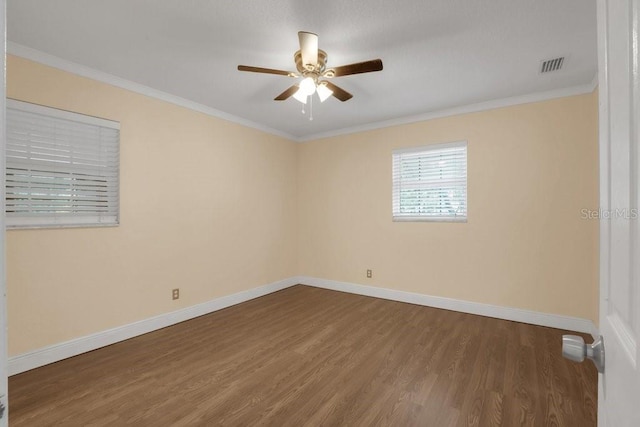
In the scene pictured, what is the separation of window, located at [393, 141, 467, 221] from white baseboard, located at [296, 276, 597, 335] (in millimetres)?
1064

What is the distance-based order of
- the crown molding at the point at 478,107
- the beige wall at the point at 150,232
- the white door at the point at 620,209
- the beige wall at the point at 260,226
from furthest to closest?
the crown molding at the point at 478,107
the beige wall at the point at 260,226
the beige wall at the point at 150,232
the white door at the point at 620,209

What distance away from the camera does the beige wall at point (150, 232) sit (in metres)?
2.23

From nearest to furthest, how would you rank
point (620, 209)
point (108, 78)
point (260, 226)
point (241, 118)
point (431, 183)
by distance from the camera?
1. point (620, 209)
2. point (108, 78)
3. point (431, 183)
4. point (241, 118)
5. point (260, 226)

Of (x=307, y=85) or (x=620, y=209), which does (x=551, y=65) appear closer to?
(x=307, y=85)

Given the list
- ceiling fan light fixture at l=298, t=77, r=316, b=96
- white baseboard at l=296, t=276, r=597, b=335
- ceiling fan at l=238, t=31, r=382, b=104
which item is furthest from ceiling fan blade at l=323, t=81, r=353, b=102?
white baseboard at l=296, t=276, r=597, b=335

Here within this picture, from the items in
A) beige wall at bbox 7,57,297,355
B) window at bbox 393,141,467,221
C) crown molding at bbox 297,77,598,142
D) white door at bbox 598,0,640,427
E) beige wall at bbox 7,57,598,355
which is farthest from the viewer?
window at bbox 393,141,467,221

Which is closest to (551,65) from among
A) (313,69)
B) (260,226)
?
(313,69)

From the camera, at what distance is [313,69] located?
2094mm

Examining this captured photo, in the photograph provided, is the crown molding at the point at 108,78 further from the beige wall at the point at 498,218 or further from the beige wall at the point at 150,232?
the beige wall at the point at 498,218

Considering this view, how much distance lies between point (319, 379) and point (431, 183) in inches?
109

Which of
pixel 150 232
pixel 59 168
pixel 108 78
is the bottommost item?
pixel 150 232

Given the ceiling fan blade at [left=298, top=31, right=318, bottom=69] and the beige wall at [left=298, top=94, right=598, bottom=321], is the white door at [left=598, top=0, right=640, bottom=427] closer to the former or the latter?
the ceiling fan blade at [left=298, top=31, right=318, bottom=69]

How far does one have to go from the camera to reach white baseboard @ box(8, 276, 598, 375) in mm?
2258

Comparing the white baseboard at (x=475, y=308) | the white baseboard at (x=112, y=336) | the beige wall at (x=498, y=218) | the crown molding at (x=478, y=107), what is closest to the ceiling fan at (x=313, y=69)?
the crown molding at (x=478, y=107)
